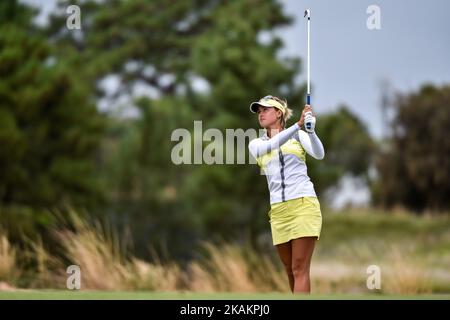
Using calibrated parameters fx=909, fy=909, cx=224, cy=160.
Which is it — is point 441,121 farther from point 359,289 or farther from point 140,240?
point 359,289

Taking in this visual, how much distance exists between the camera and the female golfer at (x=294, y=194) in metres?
6.14

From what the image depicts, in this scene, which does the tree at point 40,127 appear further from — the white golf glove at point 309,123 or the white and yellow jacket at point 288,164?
the white golf glove at point 309,123

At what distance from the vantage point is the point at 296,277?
626cm

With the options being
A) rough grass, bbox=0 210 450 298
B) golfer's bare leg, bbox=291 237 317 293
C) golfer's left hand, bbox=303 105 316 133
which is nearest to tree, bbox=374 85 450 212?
rough grass, bbox=0 210 450 298

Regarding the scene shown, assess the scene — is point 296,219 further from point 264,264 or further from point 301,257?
point 264,264

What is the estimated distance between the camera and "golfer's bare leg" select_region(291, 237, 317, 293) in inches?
244

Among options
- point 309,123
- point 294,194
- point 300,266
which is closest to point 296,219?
point 294,194

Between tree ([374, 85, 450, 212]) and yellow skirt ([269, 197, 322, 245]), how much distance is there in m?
28.7

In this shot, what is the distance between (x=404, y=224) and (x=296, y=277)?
1057 inches

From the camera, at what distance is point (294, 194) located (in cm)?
619

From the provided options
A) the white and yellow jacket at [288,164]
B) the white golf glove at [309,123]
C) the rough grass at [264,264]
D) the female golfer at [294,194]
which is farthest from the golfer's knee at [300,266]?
the rough grass at [264,264]

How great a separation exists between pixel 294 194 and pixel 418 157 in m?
29.7
